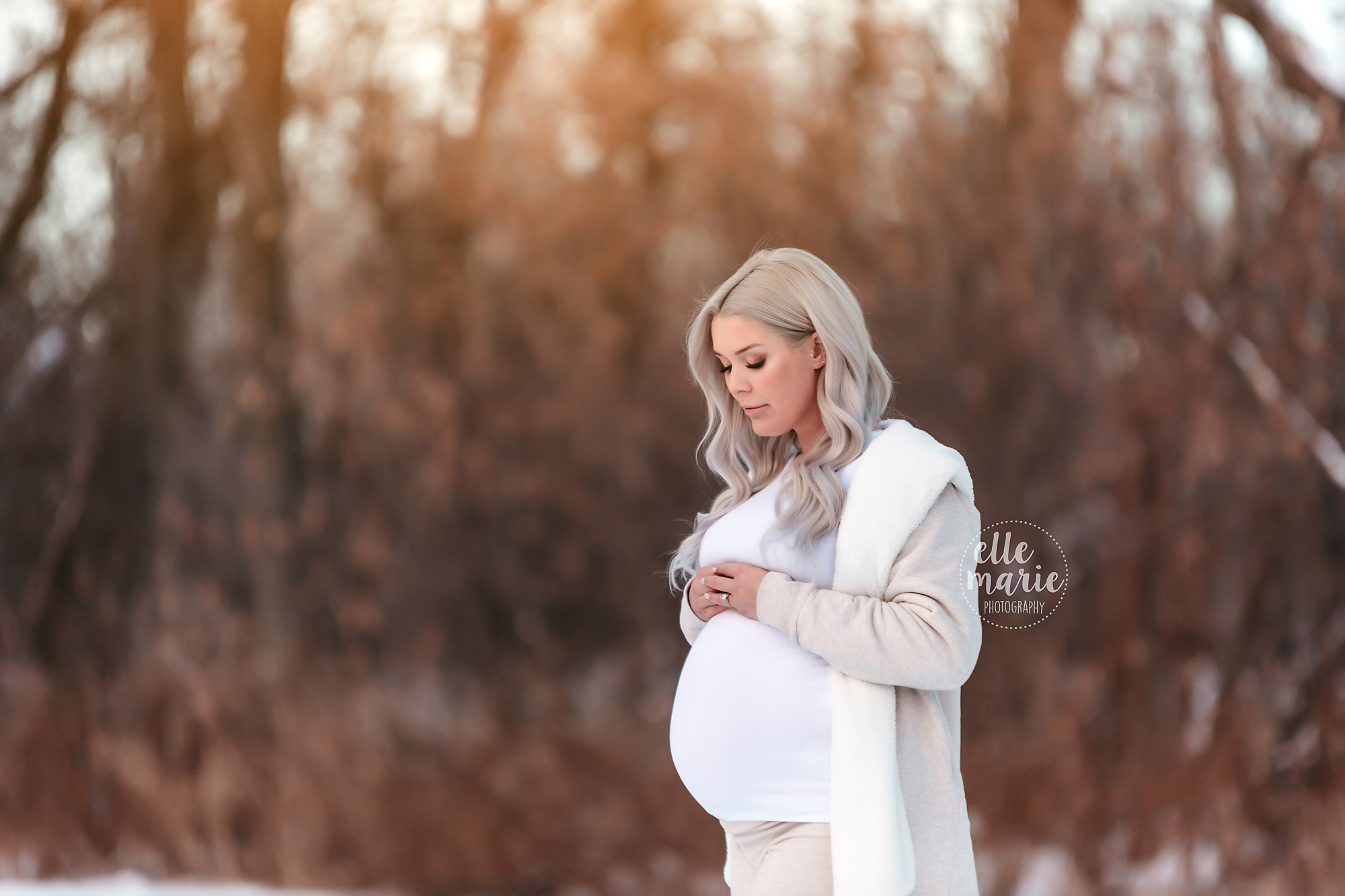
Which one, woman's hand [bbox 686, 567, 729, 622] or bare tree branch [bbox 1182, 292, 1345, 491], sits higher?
bare tree branch [bbox 1182, 292, 1345, 491]

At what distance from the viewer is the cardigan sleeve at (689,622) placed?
1453 mm

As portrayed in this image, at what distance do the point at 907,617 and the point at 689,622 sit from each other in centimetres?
41

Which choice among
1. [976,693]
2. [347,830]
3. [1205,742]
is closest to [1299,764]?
[1205,742]

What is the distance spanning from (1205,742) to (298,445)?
2974 mm

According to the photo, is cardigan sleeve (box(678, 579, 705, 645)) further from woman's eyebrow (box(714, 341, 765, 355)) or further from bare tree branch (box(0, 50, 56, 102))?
bare tree branch (box(0, 50, 56, 102))

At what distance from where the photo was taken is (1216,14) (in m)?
3.20

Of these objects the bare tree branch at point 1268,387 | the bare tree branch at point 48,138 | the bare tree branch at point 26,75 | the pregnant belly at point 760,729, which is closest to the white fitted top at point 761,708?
the pregnant belly at point 760,729

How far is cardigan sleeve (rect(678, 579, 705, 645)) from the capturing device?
4.77 feet

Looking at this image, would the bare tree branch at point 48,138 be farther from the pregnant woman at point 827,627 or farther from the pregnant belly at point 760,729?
the pregnant belly at point 760,729

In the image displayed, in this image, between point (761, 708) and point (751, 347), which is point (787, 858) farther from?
point (751, 347)
